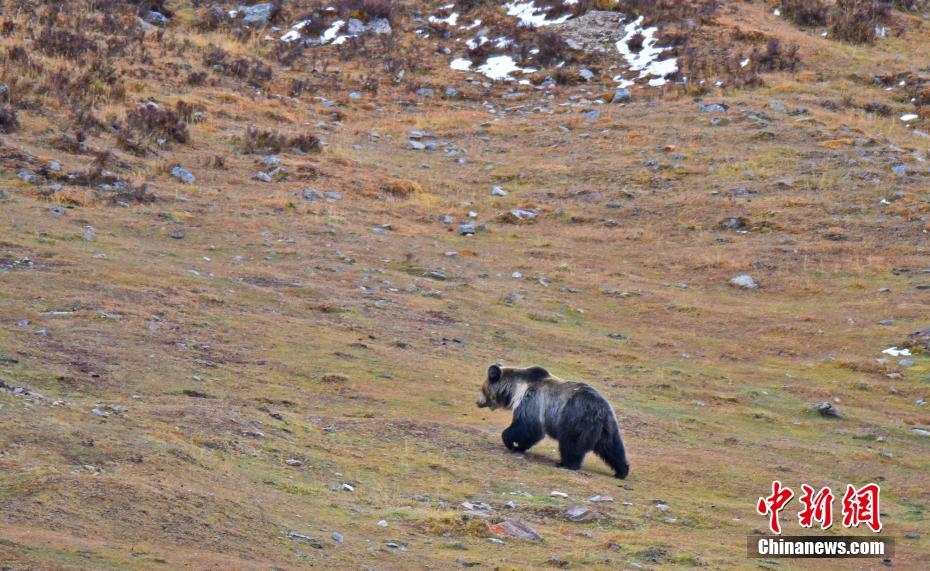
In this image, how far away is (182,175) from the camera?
2828 cm

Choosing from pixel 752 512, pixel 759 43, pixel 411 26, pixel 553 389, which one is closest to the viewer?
pixel 752 512

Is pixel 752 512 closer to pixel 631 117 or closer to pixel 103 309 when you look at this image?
pixel 103 309

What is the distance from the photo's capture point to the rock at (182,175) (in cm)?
2814

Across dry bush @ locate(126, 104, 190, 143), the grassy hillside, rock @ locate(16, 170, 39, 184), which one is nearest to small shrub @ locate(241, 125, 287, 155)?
the grassy hillside

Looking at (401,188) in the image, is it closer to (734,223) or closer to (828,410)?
(734,223)

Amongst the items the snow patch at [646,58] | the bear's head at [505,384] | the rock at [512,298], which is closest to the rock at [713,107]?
the snow patch at [646,58]

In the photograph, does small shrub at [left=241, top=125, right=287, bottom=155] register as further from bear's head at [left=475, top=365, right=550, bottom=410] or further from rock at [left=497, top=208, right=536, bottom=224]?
bear's head at [left=475, top=365, right=550, bottom=410]

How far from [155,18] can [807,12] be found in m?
26.7

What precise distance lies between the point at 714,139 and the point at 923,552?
26.1m

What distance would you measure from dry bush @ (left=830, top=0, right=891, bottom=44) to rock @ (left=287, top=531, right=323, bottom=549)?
40.7 metres

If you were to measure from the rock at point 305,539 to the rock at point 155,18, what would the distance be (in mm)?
40891

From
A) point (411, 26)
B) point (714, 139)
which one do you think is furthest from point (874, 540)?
point (411, 26)

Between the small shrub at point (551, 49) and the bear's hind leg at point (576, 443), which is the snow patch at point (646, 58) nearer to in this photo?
the small shrub at point (551, 49)

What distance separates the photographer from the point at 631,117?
128 ft
